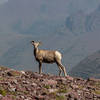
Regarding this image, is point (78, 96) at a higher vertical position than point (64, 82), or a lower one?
lower

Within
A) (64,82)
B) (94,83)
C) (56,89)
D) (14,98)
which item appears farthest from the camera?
(94,83)

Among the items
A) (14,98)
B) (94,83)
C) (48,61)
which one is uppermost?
(48,61)

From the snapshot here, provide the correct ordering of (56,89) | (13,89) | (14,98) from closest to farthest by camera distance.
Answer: (14,98) < (13,89) < (56,89)

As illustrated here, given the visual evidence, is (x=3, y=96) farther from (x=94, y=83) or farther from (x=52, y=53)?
(x=52, y=53)

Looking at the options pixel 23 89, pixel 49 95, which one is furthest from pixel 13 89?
pixel 49 95

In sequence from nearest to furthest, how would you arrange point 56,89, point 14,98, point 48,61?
point 14,98 → point 56,89 → point 48,61

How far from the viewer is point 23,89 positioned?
2041 centimetres

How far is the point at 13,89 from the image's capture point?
19.5 meters

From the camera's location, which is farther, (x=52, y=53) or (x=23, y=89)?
(x=52, y=53)

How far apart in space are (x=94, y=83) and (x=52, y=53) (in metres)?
6.63

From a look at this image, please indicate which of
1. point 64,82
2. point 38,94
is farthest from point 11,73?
point 38,94

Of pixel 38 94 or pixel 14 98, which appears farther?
pixel 38 94

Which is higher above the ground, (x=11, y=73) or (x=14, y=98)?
(x=11, y=73)

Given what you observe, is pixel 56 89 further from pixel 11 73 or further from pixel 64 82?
pixel 11 73
